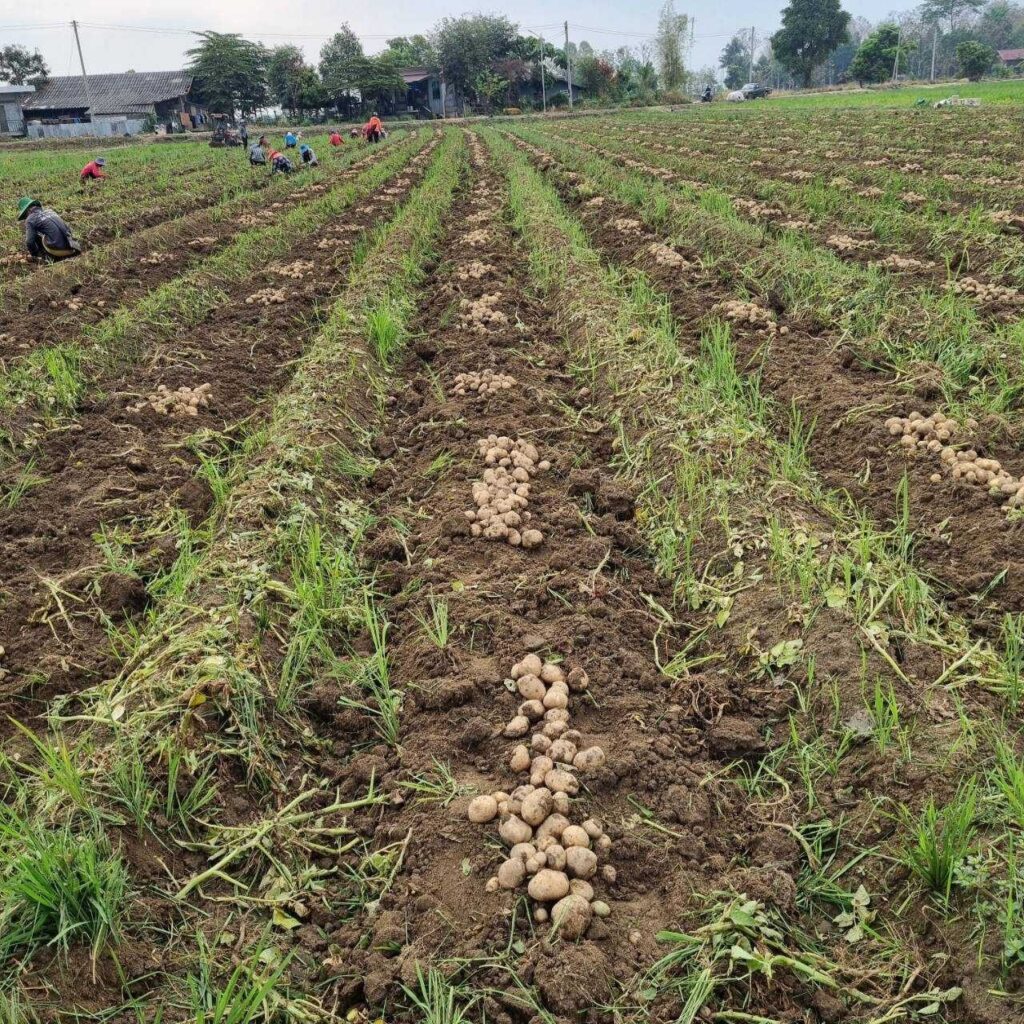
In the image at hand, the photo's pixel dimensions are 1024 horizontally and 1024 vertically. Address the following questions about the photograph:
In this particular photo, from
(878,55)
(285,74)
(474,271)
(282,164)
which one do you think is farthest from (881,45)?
(474,271)

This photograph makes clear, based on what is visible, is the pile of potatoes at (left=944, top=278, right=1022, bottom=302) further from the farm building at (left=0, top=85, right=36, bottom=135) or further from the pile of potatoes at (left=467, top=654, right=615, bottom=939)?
the farm building at (left=0, top=85, right=36, bottom=135)

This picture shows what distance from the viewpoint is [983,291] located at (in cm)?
629

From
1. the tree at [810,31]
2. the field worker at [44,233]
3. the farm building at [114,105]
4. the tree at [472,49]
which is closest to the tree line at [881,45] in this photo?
the tree at [810,31]

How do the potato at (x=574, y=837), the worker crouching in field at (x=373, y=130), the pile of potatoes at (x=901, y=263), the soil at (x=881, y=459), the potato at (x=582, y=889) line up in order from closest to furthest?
1. the potato at (x=582, y=889)
2. the potato at (x=574, y=837)
3. the soil at (x=881, y=459)
4. the pile of potatoes at (x=901, y=263)
5. the worker crouching in field at (x=373, y=130)

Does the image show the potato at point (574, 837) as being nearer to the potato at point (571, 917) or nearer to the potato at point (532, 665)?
the potato at point (571, 917)

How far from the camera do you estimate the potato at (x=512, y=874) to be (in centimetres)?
201

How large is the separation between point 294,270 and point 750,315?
5.40 m

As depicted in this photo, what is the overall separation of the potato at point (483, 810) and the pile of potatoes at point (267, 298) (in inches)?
256

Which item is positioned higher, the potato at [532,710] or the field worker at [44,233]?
the field worker at [44,233]

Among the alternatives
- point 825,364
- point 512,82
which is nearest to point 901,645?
point 825,364

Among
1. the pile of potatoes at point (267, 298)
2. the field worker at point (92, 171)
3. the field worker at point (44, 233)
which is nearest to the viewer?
the pile of potatoes at point (267, 298)

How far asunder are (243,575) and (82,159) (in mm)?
30716

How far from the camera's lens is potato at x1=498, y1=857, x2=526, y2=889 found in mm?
2010

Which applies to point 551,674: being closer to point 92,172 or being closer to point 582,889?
point 582,889
